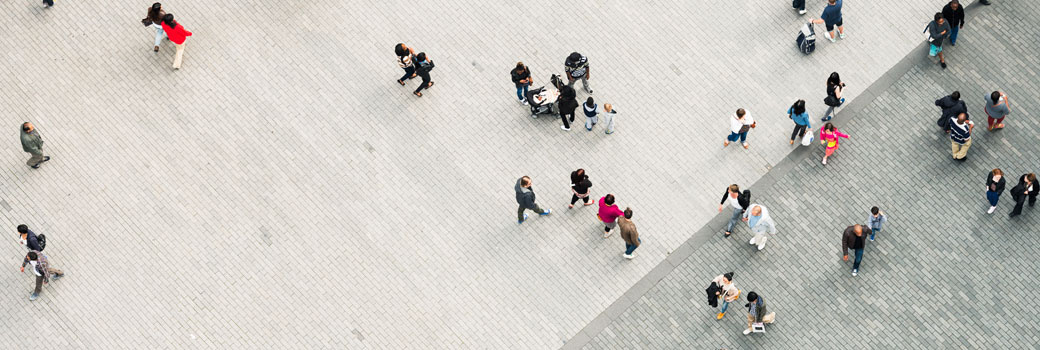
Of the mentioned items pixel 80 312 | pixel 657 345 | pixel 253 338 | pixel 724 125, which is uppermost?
pixel 724 125

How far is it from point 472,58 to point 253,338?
7270mm

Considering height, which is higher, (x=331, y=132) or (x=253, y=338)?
(x=331, y=132)

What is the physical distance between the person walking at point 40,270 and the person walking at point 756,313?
1304cm

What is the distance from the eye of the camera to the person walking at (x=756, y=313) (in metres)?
22.3

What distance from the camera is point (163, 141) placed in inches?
985

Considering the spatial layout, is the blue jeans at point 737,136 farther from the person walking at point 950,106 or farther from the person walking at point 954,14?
the person walking at point 954,14

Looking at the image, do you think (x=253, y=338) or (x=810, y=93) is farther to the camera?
(x=810, y=93)

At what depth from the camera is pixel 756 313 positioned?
22.7 m

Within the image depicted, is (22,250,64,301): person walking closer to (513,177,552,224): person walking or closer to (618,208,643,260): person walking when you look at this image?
(513,177,552,224): person walking

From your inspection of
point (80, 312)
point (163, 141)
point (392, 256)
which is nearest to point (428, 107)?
point (392, 256)

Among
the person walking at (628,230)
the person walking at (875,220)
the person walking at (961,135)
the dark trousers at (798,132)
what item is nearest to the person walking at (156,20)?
the person walking at (628,230)

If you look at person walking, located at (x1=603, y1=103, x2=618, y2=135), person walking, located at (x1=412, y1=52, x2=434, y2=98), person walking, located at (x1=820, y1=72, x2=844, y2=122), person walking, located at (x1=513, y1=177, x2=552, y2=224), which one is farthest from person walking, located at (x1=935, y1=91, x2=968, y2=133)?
person walking, located at (x1=412, y1=52, x2=434, y2=98)

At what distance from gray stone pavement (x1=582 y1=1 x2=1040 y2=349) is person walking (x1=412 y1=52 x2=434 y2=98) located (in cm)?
622

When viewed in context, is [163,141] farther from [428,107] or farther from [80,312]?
[428,107]
